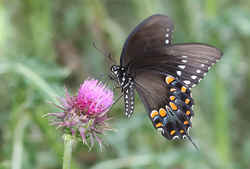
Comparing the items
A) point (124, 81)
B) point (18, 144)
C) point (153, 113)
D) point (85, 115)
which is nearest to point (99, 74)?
point (124, 81)

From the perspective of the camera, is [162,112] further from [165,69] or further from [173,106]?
[165,69]

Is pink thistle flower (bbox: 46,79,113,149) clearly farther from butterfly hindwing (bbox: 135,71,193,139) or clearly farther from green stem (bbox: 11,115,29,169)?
green stem (bbox: 11,115,29,169)

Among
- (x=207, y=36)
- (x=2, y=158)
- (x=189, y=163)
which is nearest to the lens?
(x=2, y=158)

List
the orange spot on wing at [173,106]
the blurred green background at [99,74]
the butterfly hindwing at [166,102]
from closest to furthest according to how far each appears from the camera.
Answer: the butterfly hindwing at [166,102], the orange spot on wing at [173,106], the blurred green background at [99,74]

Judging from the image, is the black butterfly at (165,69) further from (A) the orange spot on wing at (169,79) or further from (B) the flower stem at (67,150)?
(B) the flower stem at (67,150)

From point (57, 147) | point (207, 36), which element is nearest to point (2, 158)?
point (57, 147)

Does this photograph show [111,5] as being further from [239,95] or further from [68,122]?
[68,122]

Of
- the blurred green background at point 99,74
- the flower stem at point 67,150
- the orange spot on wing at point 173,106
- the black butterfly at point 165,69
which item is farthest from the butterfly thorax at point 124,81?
the flower stem at point 67,150
